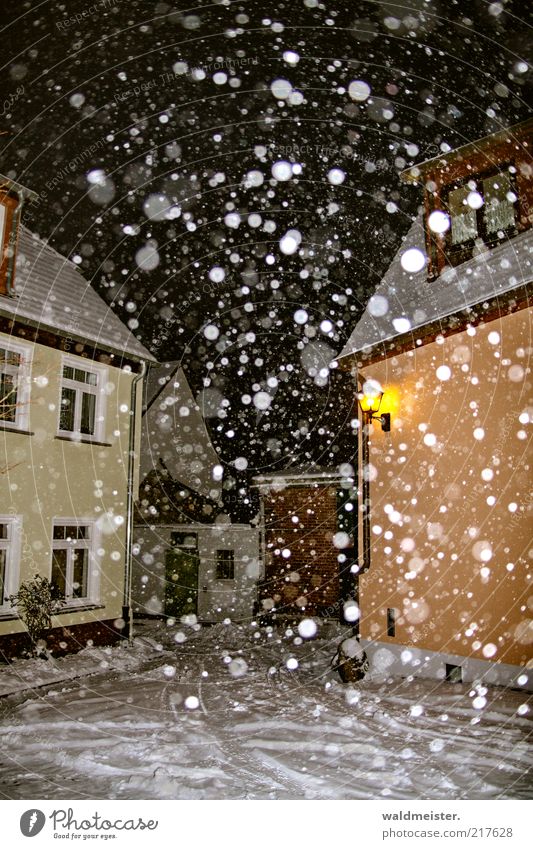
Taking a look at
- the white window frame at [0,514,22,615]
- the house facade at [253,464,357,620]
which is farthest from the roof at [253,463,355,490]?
the white window frame at [0,514,22,615]

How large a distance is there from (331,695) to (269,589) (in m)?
6.71

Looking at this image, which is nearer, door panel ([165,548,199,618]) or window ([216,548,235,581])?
door panel ([165,548,199,618])

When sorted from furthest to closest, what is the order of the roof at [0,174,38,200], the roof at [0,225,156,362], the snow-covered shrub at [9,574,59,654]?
the roof at [0,225,156,362], the snow-covered shrub at [9,574,59,654], the roof at [0,174,38,200]

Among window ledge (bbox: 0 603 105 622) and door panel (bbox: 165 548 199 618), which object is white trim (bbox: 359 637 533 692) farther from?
door panel (bbox: 165 548 199 618)

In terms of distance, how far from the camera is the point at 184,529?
1377 cm

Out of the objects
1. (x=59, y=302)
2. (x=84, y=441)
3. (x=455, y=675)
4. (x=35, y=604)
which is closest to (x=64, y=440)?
(x=84, y=441)

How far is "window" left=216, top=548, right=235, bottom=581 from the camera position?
1340 cm

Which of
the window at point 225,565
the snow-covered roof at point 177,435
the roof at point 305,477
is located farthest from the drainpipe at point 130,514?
the snow-covered roof at point 177,435

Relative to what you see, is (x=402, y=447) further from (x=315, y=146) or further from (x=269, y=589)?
(x=269, y=589)

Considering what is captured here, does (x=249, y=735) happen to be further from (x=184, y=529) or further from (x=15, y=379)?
(x=184, y=529)

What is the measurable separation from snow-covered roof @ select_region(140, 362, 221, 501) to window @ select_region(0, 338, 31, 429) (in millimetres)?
6658

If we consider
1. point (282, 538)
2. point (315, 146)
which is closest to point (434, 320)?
point (315, 146)

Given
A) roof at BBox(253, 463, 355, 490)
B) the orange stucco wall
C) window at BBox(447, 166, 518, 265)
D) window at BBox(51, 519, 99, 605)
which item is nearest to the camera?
the orange stucco wall
